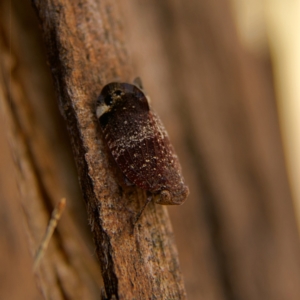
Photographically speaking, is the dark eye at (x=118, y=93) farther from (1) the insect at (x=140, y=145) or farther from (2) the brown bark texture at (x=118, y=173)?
(2) the brown bark texture at (x=118, y=173)

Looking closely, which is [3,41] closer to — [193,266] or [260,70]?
[193,266]

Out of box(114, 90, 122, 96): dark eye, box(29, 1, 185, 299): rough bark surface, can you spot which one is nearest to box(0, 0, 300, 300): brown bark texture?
box(29, 1, 185, 299): rough bark surface

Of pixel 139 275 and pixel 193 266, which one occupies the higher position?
pixel 139 275

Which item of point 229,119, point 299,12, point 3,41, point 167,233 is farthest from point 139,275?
point 299,12

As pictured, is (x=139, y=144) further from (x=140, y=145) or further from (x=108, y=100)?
(x=108, y=100)

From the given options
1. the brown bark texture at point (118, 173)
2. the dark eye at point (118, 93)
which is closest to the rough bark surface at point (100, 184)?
the brown bark texture at point (118, 173)

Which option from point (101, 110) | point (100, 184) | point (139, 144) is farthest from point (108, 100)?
point (100, 184)

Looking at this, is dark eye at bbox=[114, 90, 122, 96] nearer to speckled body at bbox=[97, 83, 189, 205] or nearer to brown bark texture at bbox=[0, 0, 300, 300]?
speckled body at bbox=[97, 83, 189, 205]
